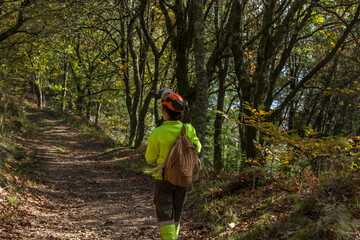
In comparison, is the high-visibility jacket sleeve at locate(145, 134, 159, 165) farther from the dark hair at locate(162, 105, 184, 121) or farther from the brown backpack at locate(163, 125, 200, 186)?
the dark hair at locate(162, 105, 184, 121)

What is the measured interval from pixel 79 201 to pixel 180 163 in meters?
5.26

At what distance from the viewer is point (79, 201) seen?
7551 mm

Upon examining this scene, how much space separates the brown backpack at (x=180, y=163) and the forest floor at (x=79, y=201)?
1738mm

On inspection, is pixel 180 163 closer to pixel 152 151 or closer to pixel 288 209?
pixel 152 151

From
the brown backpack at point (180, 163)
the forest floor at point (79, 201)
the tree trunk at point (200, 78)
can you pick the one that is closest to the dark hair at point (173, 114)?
the brown backpack at point (180, 163)

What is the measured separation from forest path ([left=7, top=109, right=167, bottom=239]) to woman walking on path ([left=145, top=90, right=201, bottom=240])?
5.88ft

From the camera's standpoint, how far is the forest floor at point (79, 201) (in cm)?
524

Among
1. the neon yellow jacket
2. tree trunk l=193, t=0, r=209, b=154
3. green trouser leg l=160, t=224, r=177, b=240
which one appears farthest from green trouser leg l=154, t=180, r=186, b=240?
tree trunk l=193, t=0, r=209, b=154

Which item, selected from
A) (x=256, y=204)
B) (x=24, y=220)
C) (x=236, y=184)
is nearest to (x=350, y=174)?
(x=256, y=204)

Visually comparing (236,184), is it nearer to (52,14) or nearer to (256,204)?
(256,204)

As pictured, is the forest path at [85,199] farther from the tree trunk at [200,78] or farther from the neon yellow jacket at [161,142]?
the tree trunk at [200,78]

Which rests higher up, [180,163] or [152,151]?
[152,151]

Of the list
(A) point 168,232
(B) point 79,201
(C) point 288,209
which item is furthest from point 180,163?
(B) point 79,201

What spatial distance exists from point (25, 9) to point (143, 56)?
6768 millimetres
